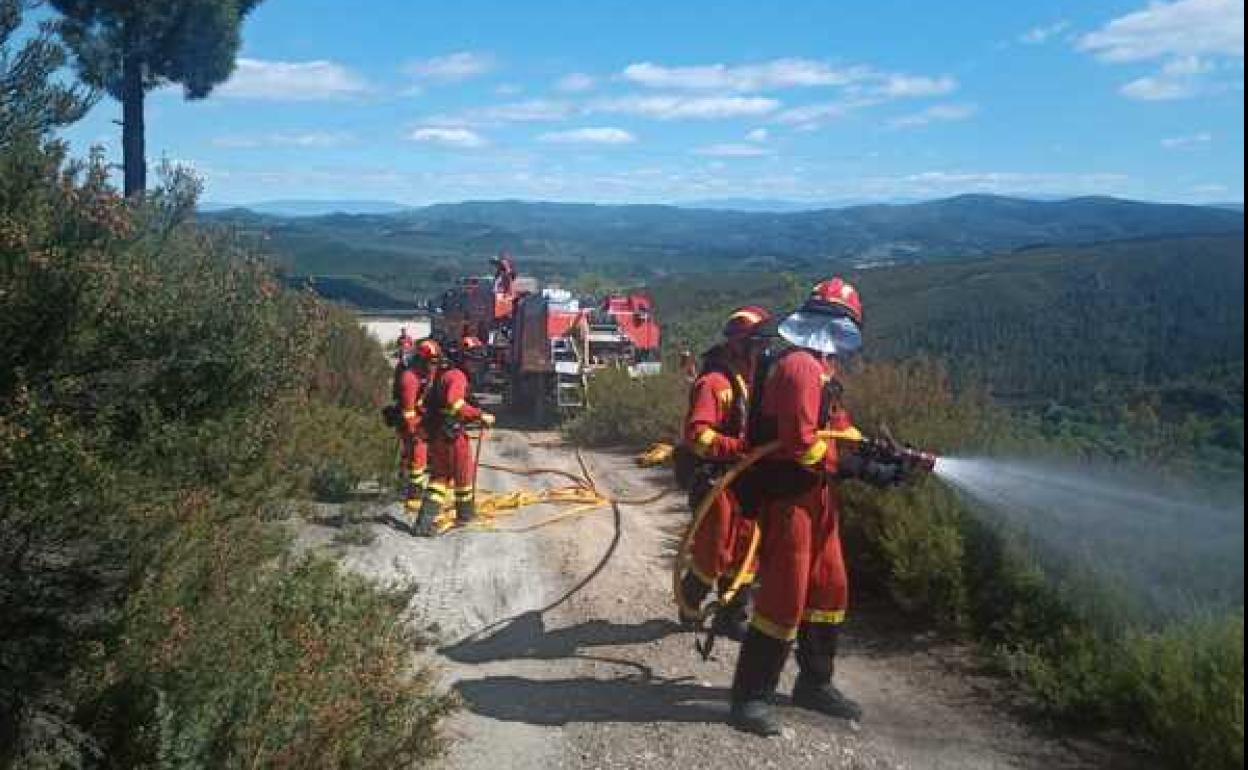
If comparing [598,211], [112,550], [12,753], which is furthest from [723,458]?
[598,211]

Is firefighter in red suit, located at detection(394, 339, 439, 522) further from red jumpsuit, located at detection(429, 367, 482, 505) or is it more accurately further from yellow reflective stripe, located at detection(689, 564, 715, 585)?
yellow reflective stripe, located at detection(689, 564, 715, 585)

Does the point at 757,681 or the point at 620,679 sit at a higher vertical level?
the point at 757,681

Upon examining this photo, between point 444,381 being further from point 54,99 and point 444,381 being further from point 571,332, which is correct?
point 571,332

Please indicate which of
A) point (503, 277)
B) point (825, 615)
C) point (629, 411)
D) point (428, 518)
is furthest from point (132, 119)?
point (825, 615)

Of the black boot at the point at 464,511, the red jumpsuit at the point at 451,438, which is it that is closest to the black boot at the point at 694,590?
the red jumpsuit at the point at 451,438

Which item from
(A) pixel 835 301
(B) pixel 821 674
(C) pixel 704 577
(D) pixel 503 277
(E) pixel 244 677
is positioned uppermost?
(A) pixel 835 301

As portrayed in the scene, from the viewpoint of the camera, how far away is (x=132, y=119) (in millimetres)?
16953

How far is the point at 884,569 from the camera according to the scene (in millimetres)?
7066

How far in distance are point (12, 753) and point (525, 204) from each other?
154713 mm

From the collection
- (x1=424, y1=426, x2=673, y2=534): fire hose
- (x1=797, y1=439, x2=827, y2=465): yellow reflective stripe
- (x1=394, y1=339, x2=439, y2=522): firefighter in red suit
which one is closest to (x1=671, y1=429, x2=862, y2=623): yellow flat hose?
(x1=797, y1=439, x2=827, y2=465): yellow reflective stripe

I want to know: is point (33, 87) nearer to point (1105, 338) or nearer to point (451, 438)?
point (451, 438)

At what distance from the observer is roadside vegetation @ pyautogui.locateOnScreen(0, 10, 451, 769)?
3578mm

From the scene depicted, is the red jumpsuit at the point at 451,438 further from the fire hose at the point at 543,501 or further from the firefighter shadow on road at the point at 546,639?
the firefighter shadow on road at the point at 546,639

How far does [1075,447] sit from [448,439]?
5.53 metres
